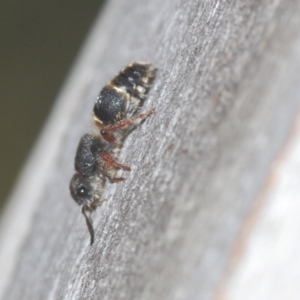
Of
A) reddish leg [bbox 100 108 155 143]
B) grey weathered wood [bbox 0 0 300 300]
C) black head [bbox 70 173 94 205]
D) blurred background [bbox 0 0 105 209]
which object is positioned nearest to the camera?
grey weathered wood [bbox 0 0 300 300]

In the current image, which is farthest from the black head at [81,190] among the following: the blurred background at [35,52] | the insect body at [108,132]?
the blurred background at [35,52]

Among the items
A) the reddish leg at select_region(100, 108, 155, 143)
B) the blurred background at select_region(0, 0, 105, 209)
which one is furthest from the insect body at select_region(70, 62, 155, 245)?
the blurred background at select_region(0, 0, 105, 209)

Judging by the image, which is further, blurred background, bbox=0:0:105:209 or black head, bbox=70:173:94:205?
blurred background, bbox=0:0:105:209

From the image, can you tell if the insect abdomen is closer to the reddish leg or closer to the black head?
the reddish leg

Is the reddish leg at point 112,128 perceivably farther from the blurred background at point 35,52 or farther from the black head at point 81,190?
the blurred background at point 35,52

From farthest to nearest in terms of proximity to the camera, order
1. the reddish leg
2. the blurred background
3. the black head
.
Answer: the blurred background, the black head, the reddish leg

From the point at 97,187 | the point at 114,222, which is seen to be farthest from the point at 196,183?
the point at 97,187

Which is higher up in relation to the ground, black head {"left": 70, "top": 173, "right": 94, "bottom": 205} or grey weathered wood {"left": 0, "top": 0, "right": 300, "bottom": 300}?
grey weathered wood {"left": 0, "top": 0, "right": 300, "bottom": 300}

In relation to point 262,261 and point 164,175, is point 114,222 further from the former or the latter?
point 262,261
